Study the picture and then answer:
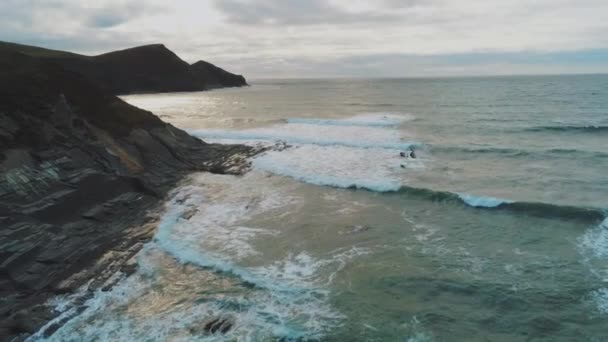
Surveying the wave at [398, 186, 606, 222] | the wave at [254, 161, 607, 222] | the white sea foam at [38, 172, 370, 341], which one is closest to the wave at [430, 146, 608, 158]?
the wave at [254, 161, 607, 222]

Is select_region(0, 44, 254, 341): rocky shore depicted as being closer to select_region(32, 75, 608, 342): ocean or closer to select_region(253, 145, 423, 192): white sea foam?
select_region(32, 75, 608, 342): ocean

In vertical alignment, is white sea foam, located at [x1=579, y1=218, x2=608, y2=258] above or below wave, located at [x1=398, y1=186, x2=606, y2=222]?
below

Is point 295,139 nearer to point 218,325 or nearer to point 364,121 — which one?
point 364,121

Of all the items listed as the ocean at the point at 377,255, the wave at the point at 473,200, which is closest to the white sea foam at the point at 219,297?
the ocean at the point at 377,255

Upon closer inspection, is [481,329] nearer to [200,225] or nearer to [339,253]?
[339,253]

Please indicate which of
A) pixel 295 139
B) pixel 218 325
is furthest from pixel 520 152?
pixel 218 325

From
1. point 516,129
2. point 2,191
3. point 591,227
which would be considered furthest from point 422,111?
point 2,191

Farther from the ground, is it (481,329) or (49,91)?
(49,91)
